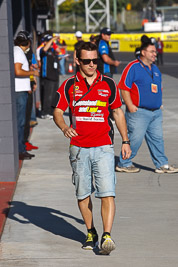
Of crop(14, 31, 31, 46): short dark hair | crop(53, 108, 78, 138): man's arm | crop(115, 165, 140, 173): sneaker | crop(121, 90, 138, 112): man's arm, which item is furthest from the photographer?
crop(14, 31, 31, 46): short dark hair

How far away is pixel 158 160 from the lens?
9625 mm

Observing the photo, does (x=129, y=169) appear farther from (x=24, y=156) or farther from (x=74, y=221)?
(x=74, y=221)

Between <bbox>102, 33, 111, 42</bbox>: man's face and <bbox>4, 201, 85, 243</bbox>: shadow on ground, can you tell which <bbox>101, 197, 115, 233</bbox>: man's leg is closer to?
<bbox>4, 201, 85, 243</bbox>: shadow on ground

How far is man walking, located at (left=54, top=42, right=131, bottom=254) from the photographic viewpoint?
602 centimetres

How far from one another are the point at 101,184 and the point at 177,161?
4660 millimetres

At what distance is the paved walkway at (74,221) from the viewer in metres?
6.04

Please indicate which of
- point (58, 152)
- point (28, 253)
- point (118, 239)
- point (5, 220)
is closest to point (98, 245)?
point (118, 239)

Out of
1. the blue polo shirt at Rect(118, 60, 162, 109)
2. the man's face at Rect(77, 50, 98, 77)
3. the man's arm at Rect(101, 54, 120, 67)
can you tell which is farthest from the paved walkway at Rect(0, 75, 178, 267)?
the man's arm at Rect(101, 54, 120, 67)

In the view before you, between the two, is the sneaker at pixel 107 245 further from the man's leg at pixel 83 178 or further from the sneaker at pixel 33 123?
the sneaker at pixel 33 123

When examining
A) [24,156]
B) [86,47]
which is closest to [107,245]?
[86,47]

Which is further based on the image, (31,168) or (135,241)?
(31,168)

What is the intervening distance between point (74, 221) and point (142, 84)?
9.09 feet

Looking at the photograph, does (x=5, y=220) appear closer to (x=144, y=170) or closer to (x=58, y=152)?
(x=144, y=170)

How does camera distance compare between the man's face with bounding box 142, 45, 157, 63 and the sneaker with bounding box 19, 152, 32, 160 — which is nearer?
the man's face with bounding box 142, 45, 157, 63
